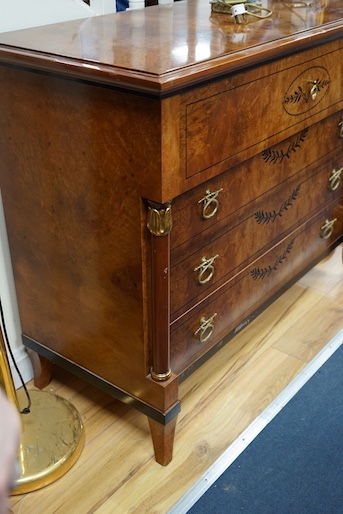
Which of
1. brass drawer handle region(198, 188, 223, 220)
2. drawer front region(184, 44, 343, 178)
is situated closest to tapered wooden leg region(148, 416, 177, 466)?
brass drawer handle region(198, 188, 223, 220)

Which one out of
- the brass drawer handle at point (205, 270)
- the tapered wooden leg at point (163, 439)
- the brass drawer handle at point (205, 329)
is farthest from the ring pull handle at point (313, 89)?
the tapered wooden leg at point (163, 439)

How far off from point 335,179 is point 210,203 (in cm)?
69

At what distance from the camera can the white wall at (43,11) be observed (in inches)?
56.5

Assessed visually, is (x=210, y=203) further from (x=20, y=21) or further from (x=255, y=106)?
(x=20, y=21)

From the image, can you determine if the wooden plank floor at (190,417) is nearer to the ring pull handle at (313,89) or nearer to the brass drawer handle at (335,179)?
the brass drawer handle at (335,179)

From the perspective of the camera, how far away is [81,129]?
120 cm

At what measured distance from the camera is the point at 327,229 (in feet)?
6.45

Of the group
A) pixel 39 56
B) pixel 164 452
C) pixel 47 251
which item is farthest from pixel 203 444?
pixel 39 56

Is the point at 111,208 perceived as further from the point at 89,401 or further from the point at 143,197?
the point at 89,401

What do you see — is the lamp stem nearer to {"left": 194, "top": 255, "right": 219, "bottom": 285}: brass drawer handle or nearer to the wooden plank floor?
the wooden plank floor

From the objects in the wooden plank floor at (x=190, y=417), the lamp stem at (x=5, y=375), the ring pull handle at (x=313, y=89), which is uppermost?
the ring pull handle at (x=313, y=89)

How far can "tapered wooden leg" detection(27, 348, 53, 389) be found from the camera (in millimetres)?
1697

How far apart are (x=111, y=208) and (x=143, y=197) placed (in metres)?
0.10

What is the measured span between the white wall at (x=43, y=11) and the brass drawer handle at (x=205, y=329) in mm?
840
